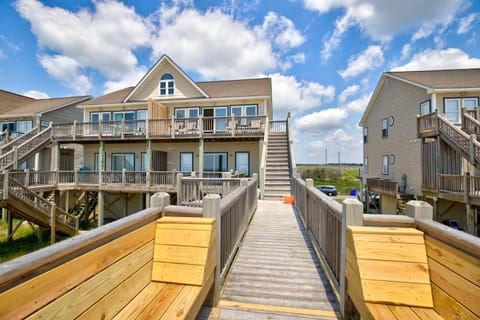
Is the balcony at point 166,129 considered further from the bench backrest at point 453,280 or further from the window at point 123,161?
the bench backrest at point 453,280

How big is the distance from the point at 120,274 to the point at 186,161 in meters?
14.2

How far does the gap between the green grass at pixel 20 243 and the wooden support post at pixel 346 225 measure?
537 inches

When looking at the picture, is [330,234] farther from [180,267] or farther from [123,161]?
[123,161]

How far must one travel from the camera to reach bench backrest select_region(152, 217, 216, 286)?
2350 mm

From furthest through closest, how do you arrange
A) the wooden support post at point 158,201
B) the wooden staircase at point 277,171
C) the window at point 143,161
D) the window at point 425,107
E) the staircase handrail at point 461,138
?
the window at point 143,161
the window at point 425,107
the wooden staircase at point 277,171
the staircase handrail at point 461,138
the wooden support post at point 158,201

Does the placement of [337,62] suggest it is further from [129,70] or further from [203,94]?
[129,70]

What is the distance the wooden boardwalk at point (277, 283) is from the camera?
2729mm

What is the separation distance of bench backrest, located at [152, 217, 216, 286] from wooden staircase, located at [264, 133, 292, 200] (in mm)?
7806

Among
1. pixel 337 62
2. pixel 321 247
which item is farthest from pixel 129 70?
pixel 321 247

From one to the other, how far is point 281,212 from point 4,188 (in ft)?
37.5

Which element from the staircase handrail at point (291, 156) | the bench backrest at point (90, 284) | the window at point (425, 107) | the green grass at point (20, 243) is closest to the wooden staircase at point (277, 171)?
the staircase handrail at point (291, 156)

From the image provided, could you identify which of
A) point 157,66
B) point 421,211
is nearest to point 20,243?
point 157,66

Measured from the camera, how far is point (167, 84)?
1658 cm

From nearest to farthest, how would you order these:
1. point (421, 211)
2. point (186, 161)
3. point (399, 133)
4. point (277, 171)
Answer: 1. point (421, 211)
2. point (277, 171)
3. point (186, 161)
4. point (399, 133)
